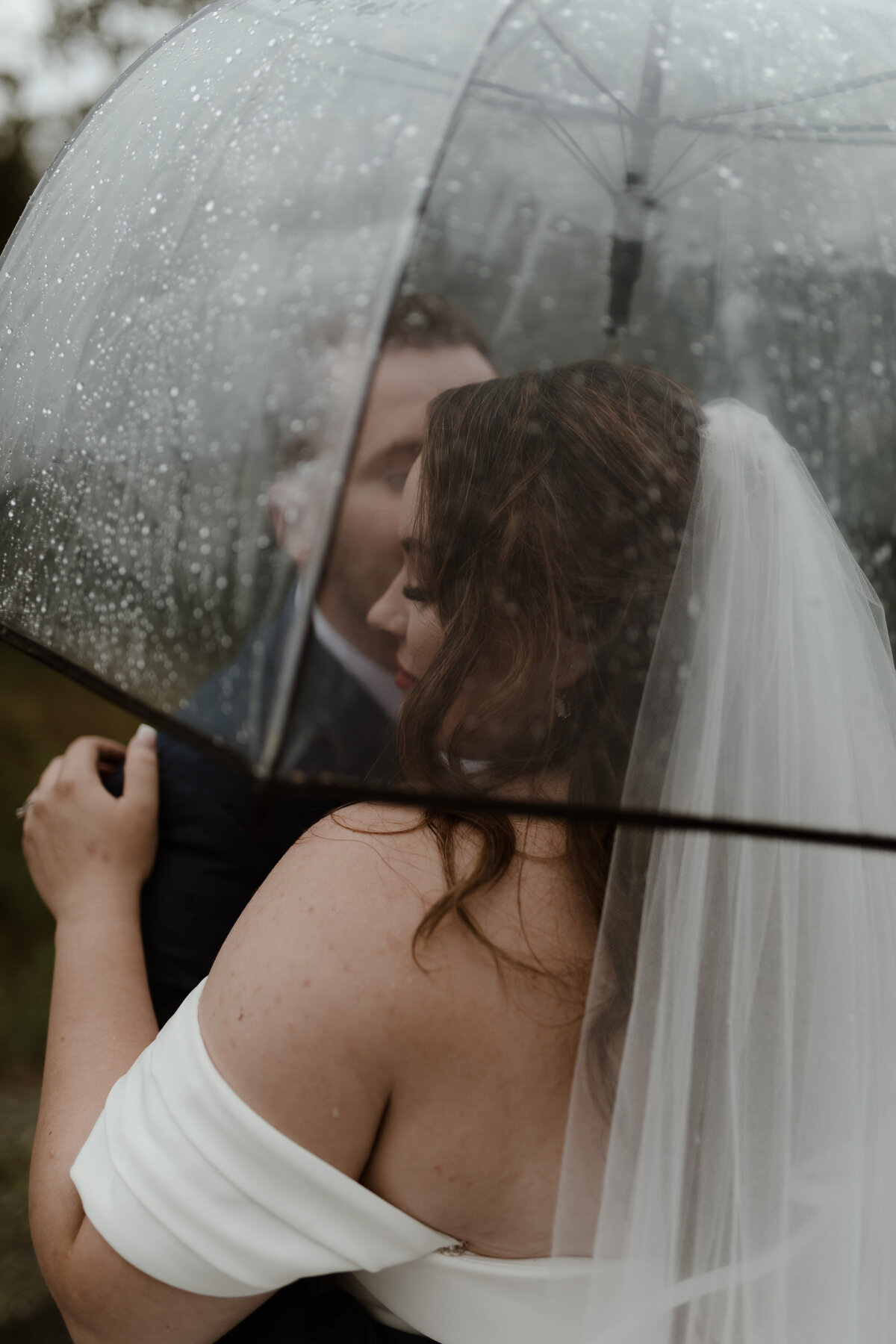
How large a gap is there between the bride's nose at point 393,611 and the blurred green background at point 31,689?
9.97 feet

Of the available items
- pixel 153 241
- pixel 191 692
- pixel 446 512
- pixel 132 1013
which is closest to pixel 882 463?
pixel 446 512

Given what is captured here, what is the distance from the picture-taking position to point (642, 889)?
4.26ft

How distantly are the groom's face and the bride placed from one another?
0.02 metres

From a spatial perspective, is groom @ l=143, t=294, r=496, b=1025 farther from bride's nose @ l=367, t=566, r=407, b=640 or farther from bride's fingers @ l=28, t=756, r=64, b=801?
bride's fingers @ l=28, t=756, r=64, b=801

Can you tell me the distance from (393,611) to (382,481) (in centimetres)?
12

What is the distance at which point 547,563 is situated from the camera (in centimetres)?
102

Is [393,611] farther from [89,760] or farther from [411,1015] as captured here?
[89,760]

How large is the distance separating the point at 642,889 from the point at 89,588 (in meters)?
0.73

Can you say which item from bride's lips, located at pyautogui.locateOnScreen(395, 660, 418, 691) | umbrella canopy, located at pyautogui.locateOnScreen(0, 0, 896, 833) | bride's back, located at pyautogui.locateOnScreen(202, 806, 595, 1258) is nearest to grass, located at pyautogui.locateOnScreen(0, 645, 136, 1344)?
bride's back, located at pyautogui.locateOnScreen(202, 806, 595, 1258)

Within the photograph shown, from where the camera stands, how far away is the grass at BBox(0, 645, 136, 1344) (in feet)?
9.80

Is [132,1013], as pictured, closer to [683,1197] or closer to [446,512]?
[683,1197]

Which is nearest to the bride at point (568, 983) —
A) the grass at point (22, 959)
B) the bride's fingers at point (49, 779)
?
the bride's fingers at point (49, 779)

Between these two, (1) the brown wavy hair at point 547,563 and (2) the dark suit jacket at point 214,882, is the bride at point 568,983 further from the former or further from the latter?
(2) the dark suit jacket at point 214,882

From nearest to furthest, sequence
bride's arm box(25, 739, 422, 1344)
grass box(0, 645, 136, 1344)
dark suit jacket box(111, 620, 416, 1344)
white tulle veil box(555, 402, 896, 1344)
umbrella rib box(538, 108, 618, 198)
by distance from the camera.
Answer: umbrella rib box(538, 108, 618, 198)
bride's arm box(25, 739, 422, 1344)
white tulle veil box(555, 402, 896, 1344)
dark suit jacket box(111, 620, 416, 1344)
grass box(0, 645, 136, 1344)
